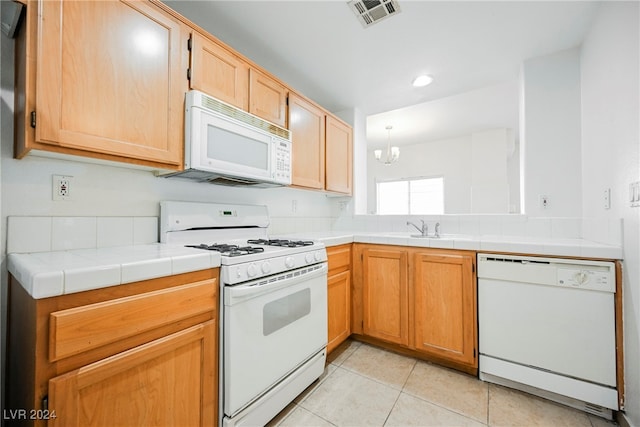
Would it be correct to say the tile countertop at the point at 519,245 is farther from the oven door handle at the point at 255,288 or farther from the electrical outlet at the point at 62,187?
the electrical outlet at the point at 62,187

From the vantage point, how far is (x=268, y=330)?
1.33 meters

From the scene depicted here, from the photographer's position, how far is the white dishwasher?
1.40m

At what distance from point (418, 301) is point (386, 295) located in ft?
0.81

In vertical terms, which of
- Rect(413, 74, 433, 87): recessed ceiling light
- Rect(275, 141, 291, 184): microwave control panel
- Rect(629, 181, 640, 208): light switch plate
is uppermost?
Rect(413, 74, 433, 87): recessed ceiling light

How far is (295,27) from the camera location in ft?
5.84

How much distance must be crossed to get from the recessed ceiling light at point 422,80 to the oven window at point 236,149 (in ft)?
5.12

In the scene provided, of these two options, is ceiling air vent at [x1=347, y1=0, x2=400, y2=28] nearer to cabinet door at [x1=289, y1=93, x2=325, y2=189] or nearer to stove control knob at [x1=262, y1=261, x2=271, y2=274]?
cabinet door at [x1=289, y1=93, x2=325, y2=189]

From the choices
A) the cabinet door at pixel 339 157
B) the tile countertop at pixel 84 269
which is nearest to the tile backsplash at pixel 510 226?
the cabinet door at pixel 339 157

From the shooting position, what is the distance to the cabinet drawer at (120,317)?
761 mm

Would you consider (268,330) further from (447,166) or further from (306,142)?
(447,166)

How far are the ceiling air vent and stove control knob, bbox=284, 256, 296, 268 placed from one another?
1.52 metres

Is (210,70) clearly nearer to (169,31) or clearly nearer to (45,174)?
(169,31)

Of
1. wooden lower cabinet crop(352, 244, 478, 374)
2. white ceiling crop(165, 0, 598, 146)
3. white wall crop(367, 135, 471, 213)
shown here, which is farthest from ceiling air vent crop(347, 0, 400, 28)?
white wall crop(367, 135, 471, 213)

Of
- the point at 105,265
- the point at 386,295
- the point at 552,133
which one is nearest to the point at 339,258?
the point at 386,295
